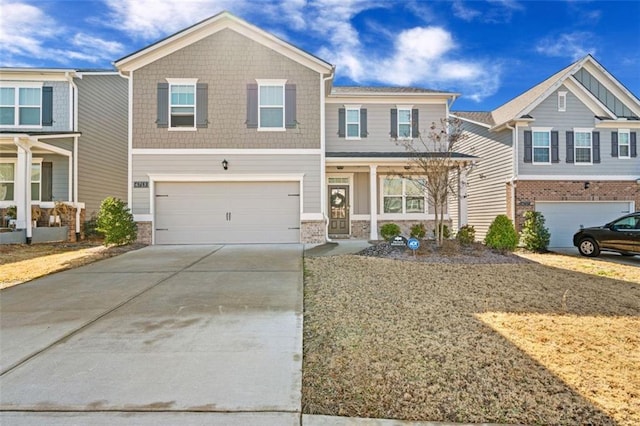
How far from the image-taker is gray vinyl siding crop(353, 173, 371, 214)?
15609mm

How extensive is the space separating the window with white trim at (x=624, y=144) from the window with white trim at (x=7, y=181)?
2526 cm

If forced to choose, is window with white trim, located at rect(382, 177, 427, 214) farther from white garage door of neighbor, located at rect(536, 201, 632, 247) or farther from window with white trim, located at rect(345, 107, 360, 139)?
white garage door of neighbor, located at rect(536, 201, 632, 247)

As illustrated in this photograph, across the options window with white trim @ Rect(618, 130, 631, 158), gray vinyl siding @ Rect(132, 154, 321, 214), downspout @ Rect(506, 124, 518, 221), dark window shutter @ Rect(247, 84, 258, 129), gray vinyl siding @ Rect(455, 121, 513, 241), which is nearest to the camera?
gray vinyl siding @ Rect(132, 154, 321, 214)

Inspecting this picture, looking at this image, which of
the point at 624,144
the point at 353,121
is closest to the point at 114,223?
the point at 353,121

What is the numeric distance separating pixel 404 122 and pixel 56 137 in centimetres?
1358

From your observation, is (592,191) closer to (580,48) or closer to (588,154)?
(588,154)

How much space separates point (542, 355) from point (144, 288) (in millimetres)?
5972

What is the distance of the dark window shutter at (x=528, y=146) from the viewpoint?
52.3 feet

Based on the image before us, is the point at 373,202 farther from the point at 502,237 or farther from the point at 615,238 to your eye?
the point at 615,238

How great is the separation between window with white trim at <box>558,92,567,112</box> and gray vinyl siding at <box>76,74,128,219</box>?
19.6 m

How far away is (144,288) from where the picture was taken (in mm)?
6582

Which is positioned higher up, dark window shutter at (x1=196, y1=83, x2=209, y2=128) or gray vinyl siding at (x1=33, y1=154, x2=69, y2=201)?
dark window shutter at (x1=196, y1=83, x2=209, y2=128)

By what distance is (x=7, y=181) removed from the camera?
15078mm

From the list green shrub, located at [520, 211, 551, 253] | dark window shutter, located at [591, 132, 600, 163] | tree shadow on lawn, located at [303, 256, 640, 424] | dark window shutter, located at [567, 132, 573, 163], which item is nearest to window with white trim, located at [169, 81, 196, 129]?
tree shadow on lawn, located at [303, 256, 640, 424]
